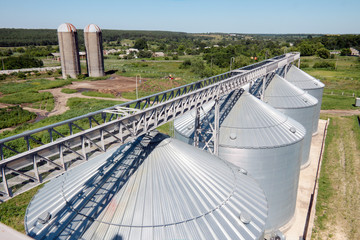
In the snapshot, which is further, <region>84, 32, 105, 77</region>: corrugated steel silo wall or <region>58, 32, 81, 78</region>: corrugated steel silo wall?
<region>84, 32, 105, 77</region>: corrugated steel silo wall

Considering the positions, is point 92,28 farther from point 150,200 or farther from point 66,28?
point 150,200

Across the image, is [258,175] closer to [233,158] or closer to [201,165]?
[233,158]

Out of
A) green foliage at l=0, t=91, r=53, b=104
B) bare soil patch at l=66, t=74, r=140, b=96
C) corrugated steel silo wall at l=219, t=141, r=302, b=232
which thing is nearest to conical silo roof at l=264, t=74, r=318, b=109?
corrugated steel silo wall at l=219, t=141, r=302, b=232

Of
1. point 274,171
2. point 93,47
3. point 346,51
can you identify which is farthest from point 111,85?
→ point 346,51

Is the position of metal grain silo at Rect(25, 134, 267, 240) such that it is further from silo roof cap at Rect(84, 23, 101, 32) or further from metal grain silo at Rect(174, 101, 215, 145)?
silo roof cap at Rect(84, 23, 101, 32)

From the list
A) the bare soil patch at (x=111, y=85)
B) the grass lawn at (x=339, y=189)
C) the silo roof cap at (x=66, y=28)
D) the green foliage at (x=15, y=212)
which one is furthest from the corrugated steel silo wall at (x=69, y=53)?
the grass lawn at (x=339, y=189)

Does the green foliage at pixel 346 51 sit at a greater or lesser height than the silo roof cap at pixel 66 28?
lesser

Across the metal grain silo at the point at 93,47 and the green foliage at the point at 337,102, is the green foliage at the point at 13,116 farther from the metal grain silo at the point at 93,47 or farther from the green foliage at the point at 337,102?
the green foliage at the point at 337,102
